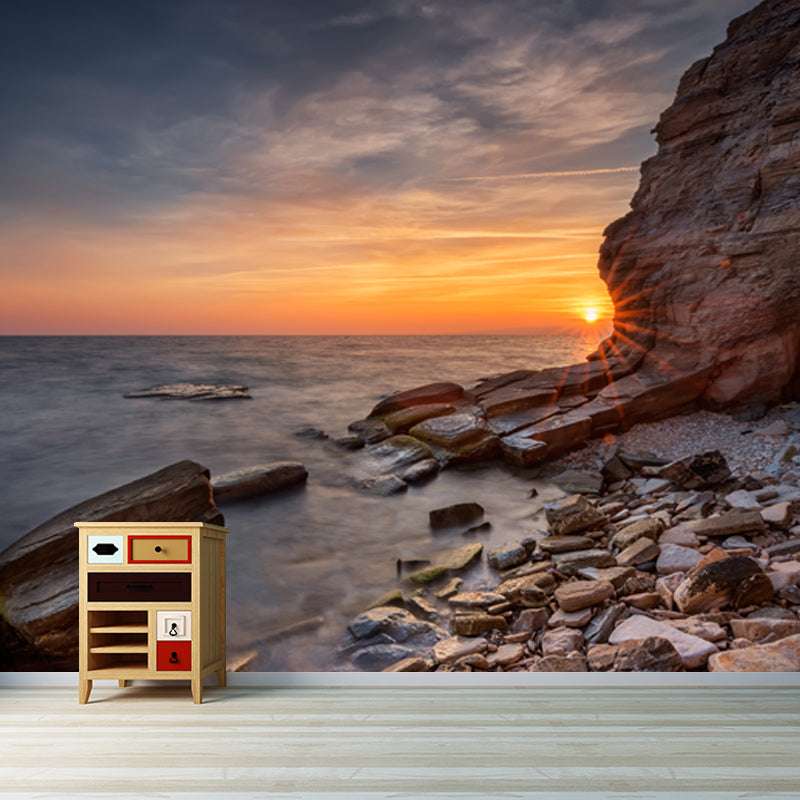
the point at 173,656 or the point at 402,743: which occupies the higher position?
the point at 173,656

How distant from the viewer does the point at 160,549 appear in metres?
2.16

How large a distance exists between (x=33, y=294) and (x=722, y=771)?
592 centimetres

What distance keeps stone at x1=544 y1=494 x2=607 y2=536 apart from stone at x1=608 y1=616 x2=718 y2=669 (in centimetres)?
139

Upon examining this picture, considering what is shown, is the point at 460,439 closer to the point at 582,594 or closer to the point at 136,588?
the point at 582,594

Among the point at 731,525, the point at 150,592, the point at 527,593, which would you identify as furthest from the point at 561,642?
the point at 150,592

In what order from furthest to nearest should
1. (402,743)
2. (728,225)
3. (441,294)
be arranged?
(728,225) < (441,294) < (402,743)

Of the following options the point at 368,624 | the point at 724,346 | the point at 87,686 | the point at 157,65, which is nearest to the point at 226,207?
the point at 157,65

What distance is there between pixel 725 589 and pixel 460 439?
4280 mm

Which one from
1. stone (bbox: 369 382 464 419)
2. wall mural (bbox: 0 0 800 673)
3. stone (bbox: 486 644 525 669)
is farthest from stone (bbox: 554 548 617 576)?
stone (bbox: 369 382 464 419)

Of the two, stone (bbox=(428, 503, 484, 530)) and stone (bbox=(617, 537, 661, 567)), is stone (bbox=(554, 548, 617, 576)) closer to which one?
stone (bbox=(617, 537, 661, 567))

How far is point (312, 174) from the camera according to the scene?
5227 mm

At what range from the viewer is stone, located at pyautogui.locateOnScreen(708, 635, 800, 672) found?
2.60 meters

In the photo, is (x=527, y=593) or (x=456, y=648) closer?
(x=456, y=648)

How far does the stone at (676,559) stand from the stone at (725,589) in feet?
1.27
